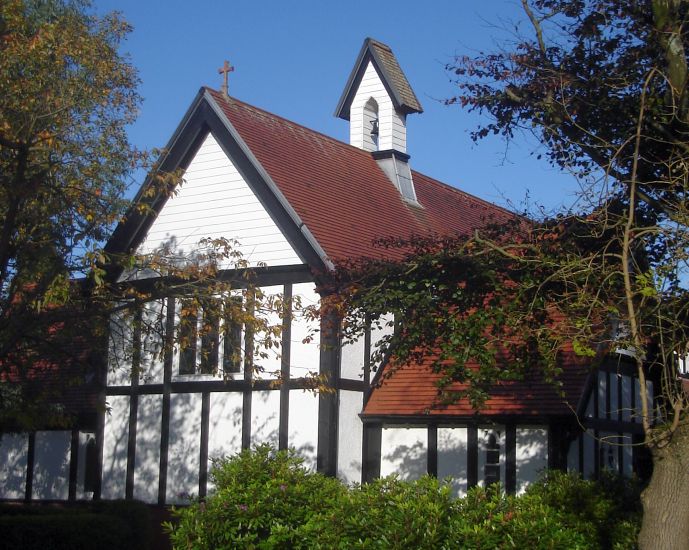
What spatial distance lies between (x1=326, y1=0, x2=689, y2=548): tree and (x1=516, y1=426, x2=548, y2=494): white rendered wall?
331 cm

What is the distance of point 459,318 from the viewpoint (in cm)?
1299

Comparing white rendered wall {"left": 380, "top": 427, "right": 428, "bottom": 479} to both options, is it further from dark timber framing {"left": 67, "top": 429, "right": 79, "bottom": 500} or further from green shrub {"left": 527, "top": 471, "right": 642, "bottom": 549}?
dark timber framing {"left": 67, "top": 429, "right": 79, "bottom": 500}

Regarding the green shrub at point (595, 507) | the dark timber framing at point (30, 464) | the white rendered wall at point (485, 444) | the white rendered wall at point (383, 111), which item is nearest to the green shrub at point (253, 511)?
the green shrub at point (595, 507)

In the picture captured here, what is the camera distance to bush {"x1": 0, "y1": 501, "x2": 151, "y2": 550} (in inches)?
647

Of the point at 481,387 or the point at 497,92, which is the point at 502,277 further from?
the point at 497,92

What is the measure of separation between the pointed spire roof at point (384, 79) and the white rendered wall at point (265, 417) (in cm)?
1043

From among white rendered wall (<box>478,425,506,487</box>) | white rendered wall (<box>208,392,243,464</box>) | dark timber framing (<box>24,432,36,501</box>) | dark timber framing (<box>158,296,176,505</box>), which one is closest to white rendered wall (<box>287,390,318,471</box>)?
white rendered wall (<box>208,392,243,464</box>)

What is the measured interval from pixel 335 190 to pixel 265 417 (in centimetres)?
582

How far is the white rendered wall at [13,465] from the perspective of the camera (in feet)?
73.6

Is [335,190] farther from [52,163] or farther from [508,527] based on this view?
[508,527]

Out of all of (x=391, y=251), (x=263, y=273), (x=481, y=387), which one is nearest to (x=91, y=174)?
(x=263, y=273)

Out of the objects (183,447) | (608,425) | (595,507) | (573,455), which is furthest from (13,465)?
(595,507)

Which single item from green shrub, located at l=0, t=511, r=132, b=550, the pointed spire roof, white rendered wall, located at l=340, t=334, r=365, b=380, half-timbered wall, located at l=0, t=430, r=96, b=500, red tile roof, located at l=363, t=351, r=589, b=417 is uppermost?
the pointed spire roof

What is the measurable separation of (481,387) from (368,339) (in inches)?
255
